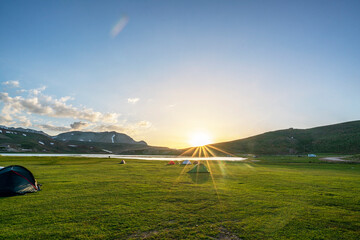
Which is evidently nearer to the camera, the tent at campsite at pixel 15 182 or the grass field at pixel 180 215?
the grass field at pixel 180 215

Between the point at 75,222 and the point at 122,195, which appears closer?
the point at 75,222

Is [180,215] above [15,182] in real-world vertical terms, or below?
below

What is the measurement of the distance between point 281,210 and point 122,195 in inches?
474

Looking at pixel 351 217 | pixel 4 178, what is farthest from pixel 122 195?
pixel 351 217

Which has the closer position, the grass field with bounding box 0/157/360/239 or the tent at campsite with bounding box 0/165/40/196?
the grass field with bounding box 0/157/360/239

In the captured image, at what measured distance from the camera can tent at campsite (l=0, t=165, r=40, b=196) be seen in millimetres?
15703

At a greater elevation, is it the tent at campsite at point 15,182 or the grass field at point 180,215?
the tent at campsite at point 15,182

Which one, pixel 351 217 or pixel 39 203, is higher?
pixel 39 203

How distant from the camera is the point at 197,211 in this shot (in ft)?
40.0

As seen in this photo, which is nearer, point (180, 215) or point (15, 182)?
point (180, 215)

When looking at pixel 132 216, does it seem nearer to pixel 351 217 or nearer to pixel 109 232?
pixel 109 232

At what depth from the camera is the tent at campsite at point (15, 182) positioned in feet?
51.5

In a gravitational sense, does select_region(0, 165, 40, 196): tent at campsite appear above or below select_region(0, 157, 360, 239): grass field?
above

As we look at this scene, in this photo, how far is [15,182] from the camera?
53.1 ft
